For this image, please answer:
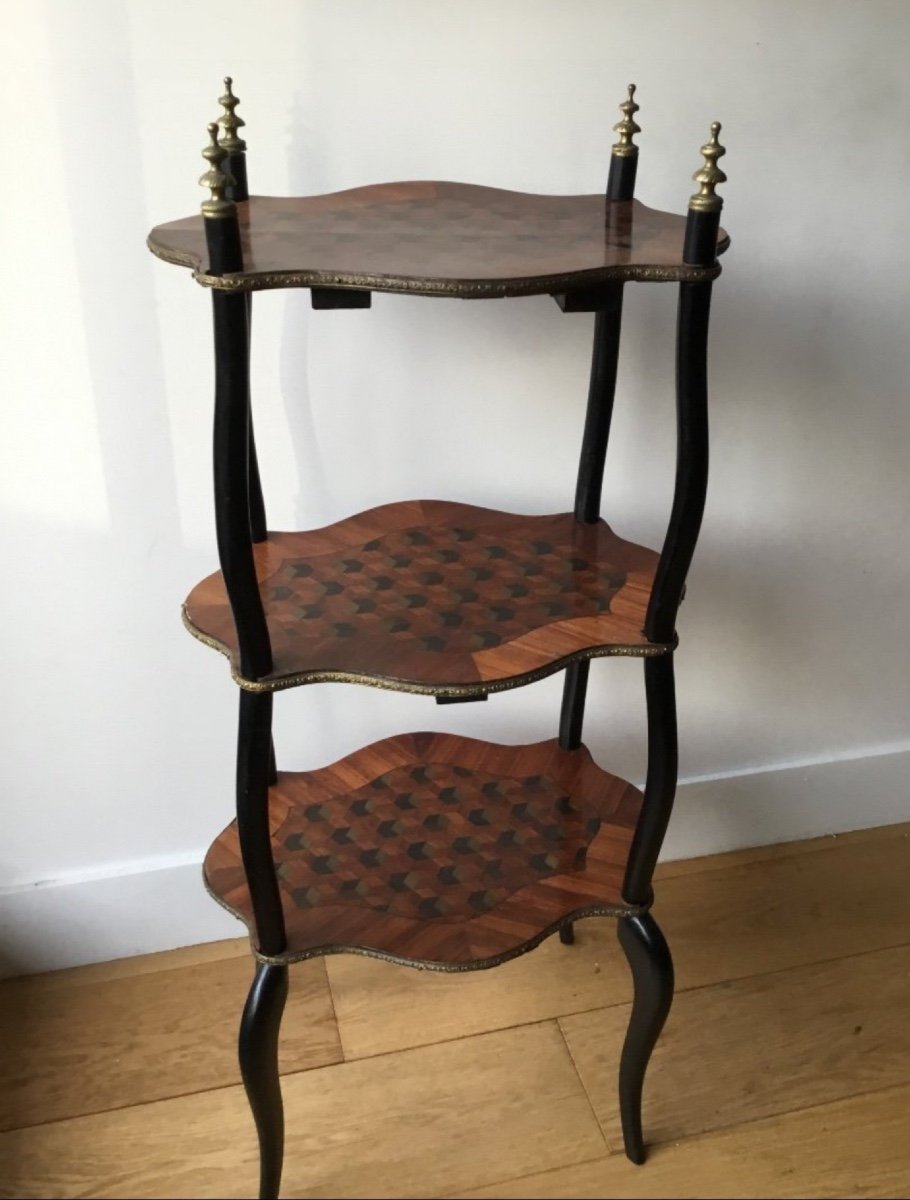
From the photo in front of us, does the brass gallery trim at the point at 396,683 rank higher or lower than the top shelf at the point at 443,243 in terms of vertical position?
lower

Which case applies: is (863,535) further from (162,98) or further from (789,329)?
(162,98)

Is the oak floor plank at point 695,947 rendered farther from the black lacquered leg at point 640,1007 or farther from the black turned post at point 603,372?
the black turned post at point 603,372

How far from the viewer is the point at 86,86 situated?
1159 millimetres

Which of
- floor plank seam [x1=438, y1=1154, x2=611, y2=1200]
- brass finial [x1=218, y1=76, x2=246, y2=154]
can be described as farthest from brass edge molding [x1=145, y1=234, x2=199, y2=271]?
floor plank seam [x1=438, y1=1154, x2=611, y2=1200]

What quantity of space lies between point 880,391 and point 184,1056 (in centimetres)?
119

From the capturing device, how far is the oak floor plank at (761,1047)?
1397mm

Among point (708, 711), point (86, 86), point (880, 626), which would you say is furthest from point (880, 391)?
point (86, 86)

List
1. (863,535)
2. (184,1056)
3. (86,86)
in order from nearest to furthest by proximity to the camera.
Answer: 1. (86,86)
2. (184,1056)
3. (863,535)

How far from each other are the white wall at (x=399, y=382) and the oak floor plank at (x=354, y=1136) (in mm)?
281

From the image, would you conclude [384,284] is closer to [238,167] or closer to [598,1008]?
[238,167]

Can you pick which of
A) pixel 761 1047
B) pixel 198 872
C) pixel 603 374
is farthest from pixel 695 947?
pixel 603 374

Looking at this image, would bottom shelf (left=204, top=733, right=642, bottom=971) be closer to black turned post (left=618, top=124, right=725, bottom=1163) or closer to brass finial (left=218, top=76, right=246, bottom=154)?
black turned post (left=618, top=124, right=725, bottom=1163)

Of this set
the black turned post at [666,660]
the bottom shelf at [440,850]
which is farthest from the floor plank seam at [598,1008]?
the bottom shelf at [440,850]

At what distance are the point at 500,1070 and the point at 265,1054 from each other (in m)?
0.37
